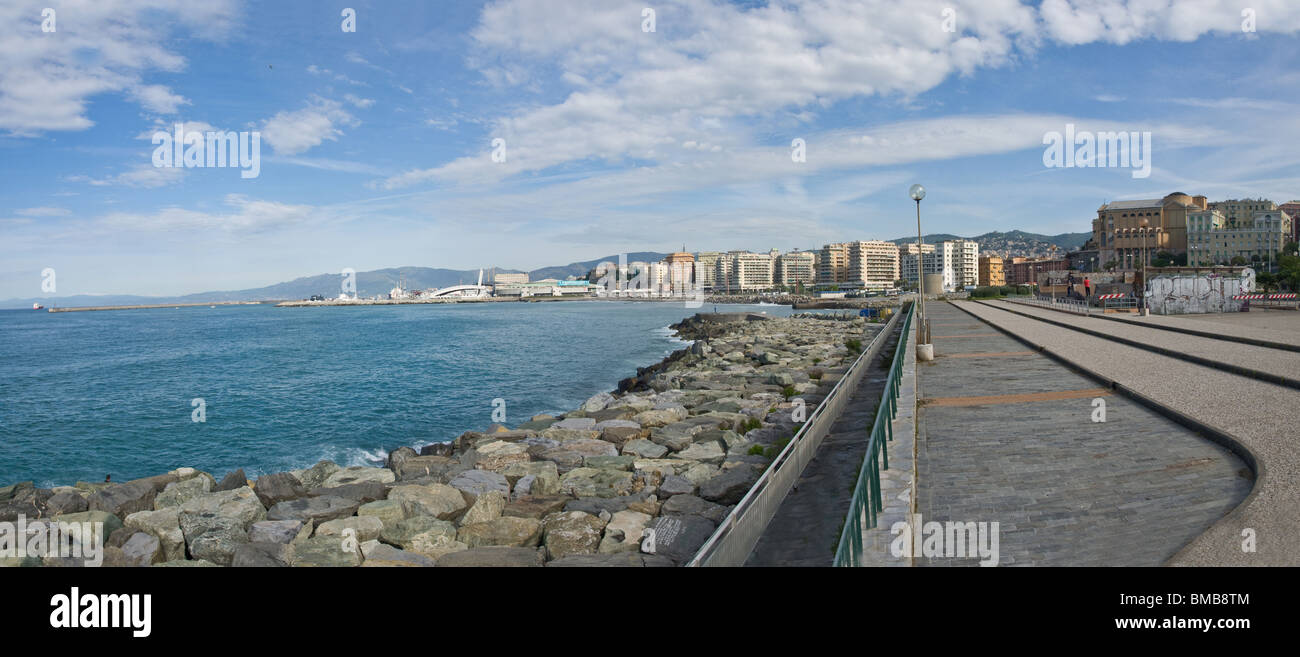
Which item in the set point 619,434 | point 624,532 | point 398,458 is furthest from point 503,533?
point 398,458

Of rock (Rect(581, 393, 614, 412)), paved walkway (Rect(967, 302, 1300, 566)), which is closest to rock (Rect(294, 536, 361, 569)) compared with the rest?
paved walkway (Rect(967, 302, 1300, 566))

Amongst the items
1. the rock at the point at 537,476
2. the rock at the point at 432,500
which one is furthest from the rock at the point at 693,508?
the rock at the point at 432,500

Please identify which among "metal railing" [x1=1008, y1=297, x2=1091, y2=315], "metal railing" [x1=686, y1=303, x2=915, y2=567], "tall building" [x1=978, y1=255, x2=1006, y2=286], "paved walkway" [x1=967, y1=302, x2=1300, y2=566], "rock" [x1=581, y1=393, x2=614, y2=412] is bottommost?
"rock" [x1=581, y1=393, x2=614, y2=412]

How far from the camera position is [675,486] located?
10.1 meters

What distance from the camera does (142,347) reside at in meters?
56.4

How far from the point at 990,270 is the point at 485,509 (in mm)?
197225

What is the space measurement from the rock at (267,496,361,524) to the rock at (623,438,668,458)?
16.0 ft

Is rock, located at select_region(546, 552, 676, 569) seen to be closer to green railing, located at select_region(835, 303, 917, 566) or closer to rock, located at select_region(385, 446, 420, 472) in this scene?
green railing, located at select_region(835, 303, 917, 566)

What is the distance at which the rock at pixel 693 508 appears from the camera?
8891 millimetres

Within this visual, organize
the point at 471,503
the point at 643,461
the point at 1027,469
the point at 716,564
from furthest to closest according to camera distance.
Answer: the point at 643,461
the point at 471,503
the point at 1027,469
the point at 716,564

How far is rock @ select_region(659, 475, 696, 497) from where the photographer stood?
32.6 feet
